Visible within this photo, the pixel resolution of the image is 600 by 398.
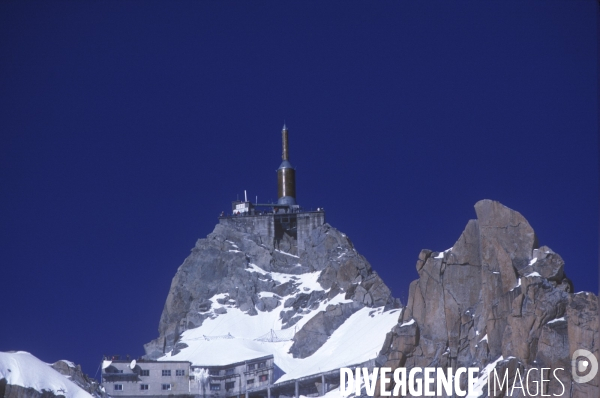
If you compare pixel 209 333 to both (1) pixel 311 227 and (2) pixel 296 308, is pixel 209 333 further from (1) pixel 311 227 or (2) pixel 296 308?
(1) pixel 311 227

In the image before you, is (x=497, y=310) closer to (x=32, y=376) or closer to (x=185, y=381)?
(x=185, y=381)

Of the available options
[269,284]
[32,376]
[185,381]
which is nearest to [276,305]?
[269,284]

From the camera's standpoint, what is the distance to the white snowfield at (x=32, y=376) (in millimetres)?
69188

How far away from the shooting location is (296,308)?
153125 millimetres

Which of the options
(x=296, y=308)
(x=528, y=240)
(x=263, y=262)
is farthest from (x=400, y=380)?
(x=263, y=262)

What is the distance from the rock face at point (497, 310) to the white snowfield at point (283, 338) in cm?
1321

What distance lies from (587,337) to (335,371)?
41.1 meters

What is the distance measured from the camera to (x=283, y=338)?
147375 millimetres

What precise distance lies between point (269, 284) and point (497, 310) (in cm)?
5777

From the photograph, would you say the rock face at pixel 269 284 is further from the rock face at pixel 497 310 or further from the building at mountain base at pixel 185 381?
the rock face at pixel 497 310

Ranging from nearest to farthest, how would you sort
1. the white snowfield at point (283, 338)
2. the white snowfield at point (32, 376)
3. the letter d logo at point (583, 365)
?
the white snowfield at point (32, 376) < the letter d logo at point (583, 365) < the white snowfield at point (283, 338)

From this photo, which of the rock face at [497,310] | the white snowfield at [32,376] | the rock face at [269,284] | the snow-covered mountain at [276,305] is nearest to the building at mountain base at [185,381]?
the snow-covered mountain at [276,305]

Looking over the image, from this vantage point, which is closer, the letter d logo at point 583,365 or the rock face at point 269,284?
the letter d logo at point 583,365

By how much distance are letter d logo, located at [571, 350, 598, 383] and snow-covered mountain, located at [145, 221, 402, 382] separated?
3765cm
